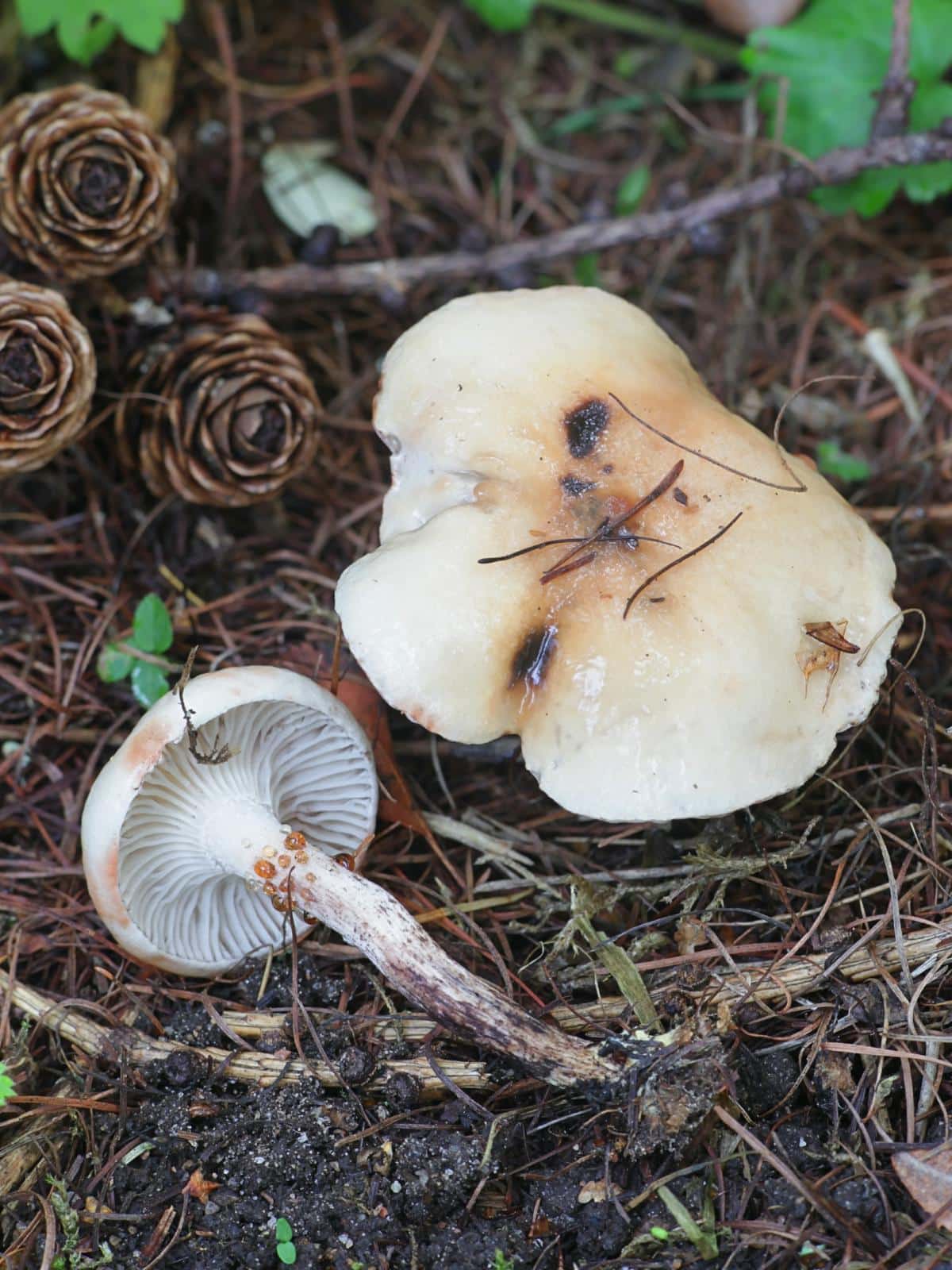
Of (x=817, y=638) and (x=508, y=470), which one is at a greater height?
(x=508, y=470)

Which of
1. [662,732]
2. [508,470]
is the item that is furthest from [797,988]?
[508,470]

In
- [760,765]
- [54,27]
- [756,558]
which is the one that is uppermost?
[54,27]

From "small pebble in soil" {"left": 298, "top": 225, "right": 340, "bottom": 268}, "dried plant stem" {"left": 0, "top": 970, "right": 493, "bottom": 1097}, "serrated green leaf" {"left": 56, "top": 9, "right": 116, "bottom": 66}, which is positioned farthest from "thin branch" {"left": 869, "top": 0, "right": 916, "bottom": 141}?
"dried plant stem" {"left": 0, "top": 970, "right": 493, "bottom": 1097}

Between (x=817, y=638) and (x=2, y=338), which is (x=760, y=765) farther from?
(x=2, y=338)

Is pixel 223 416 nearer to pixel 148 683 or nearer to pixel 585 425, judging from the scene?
pixel 148 683

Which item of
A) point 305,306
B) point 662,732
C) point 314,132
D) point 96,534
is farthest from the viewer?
point 314,132

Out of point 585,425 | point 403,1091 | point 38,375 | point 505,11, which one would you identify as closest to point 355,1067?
point 403,1091

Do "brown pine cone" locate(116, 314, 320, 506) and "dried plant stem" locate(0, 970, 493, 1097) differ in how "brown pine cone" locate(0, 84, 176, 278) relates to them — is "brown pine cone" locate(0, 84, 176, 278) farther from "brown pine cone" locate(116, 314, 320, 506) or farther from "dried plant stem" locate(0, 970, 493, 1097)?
"dried plant stem" locate(0, 970, 493, 1097)
